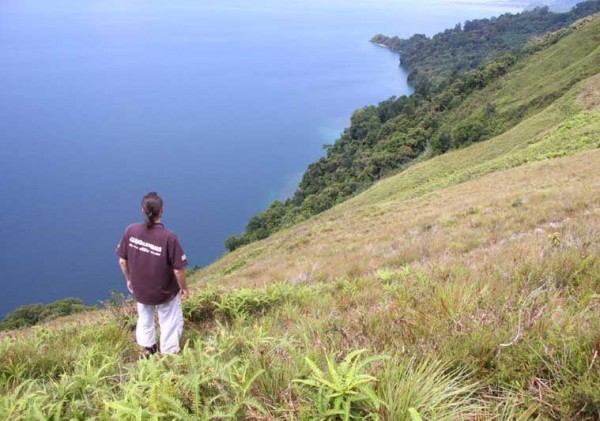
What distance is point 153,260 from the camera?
15.6 ft

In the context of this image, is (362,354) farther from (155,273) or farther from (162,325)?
(162,325)

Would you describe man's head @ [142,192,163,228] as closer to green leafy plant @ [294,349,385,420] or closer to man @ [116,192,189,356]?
man @ [116,192,189,356]

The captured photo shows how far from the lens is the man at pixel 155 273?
4707 mm

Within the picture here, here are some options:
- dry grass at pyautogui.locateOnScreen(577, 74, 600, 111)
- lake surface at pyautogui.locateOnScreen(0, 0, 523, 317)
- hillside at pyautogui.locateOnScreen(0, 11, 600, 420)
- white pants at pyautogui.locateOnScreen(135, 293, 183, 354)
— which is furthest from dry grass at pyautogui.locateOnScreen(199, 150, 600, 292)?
lake surface at pyautogui.locateOnScreen(0, 0, 523, 317)

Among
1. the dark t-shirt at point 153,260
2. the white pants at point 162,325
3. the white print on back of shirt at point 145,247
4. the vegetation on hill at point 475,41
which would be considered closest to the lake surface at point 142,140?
the vegetation on hill at point 475,41

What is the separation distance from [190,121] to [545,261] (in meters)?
118

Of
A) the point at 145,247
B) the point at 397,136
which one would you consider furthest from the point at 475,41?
the point at 145,247

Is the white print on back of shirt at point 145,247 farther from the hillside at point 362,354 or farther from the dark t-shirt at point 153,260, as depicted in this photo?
the hillside at point 362,354

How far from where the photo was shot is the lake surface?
71750mm

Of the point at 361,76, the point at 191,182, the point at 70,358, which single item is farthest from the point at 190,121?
the point at 70,358

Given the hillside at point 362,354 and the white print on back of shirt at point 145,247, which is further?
the white print on back of shirt at point 145,247

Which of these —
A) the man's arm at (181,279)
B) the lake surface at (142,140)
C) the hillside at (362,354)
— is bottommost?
the hillside at (362,354)

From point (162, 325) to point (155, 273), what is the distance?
645mm

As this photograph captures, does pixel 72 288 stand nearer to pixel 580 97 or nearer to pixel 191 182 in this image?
pixel 191 182
